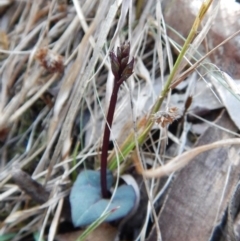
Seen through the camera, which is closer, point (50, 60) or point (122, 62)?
point (122, 62)

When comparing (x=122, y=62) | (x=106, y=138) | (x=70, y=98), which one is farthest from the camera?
(x=70, y=98)

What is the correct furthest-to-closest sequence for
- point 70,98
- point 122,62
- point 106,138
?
point 70,98 → point 106,138 → point 122,62

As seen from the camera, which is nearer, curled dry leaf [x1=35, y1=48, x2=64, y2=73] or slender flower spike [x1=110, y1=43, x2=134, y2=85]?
slender flower spike [x1=110, y1=43, x2=134, y2=85]

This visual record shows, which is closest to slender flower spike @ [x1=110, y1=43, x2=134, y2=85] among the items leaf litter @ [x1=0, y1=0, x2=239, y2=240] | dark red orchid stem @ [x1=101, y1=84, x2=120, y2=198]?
dark red orchid stem @ [x1=101, y1=84, x2=120, y2=198]

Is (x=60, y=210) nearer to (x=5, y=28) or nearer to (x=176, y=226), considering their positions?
(x=176, y=226)

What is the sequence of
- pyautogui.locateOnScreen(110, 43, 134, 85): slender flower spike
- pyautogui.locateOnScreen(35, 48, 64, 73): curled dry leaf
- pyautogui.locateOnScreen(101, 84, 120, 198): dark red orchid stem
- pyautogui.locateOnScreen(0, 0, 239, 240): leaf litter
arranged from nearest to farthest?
pyautogui.locateOnScreen(110, 43, 134, 85): slender flower spike → pyautogui.locateOnScreen(101, 84, 120, 198): dark red orchid stem → pyautogui.locateOnScreen(0, 0, 239, 240): leaf litter → pyautogui.locateOnScreen(35, 48, 64, 73): curled dry leaf

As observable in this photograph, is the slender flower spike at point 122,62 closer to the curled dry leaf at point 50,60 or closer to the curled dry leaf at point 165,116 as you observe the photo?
the curled dry leaf at point 165,116

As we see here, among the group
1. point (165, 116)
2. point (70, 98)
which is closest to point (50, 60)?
point (70, 98)

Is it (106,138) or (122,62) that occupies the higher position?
(122,62)

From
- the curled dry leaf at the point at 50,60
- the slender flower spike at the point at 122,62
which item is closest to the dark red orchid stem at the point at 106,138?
the slender flower spike at the point at 122,62

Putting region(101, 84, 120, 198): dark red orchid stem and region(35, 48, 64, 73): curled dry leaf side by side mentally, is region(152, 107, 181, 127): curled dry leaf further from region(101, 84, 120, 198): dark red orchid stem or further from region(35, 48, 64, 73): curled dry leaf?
region(35, 48, 64, 73): curled dry leaf

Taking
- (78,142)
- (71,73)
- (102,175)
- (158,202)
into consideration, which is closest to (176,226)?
(158,202)

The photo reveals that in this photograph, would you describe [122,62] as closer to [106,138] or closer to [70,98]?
[106,138]
